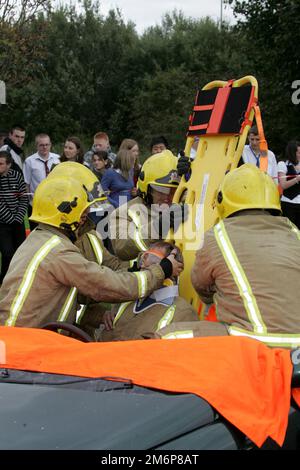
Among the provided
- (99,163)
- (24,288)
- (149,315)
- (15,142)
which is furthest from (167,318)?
(15,142)

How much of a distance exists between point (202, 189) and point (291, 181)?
5.30 meters

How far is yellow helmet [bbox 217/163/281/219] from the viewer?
4.04m

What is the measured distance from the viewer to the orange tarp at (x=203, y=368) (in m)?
2.79

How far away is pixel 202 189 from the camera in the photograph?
18.4ft

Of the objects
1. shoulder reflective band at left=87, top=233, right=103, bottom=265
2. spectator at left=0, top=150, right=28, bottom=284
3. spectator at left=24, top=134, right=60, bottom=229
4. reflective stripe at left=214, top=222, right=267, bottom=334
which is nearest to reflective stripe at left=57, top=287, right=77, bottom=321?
shoulder reflective band at left=87, top=233, right=103, bottom=265

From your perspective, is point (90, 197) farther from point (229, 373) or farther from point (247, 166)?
point (229, 373)

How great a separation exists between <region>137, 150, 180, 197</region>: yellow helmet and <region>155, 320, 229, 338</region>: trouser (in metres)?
2.09

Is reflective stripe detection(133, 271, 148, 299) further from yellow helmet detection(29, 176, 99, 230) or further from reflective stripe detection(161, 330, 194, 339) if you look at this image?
reflective stripe detection(161, 330, 194, 339)

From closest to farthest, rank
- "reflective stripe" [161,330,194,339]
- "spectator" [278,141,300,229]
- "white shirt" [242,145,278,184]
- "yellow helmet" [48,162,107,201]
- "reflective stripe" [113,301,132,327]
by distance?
"reflective stripe" [161,330,194,339]
"reflective stripe" [113,301,132,327]
"yellow helmet" [48,162,107,201]
"white shirt" [242,145,278,184]
"spectator" [278,141,300,229]

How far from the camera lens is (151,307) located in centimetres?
472

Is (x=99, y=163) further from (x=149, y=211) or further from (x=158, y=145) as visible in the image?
(x=149, y=211)

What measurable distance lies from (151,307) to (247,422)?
2.02m
